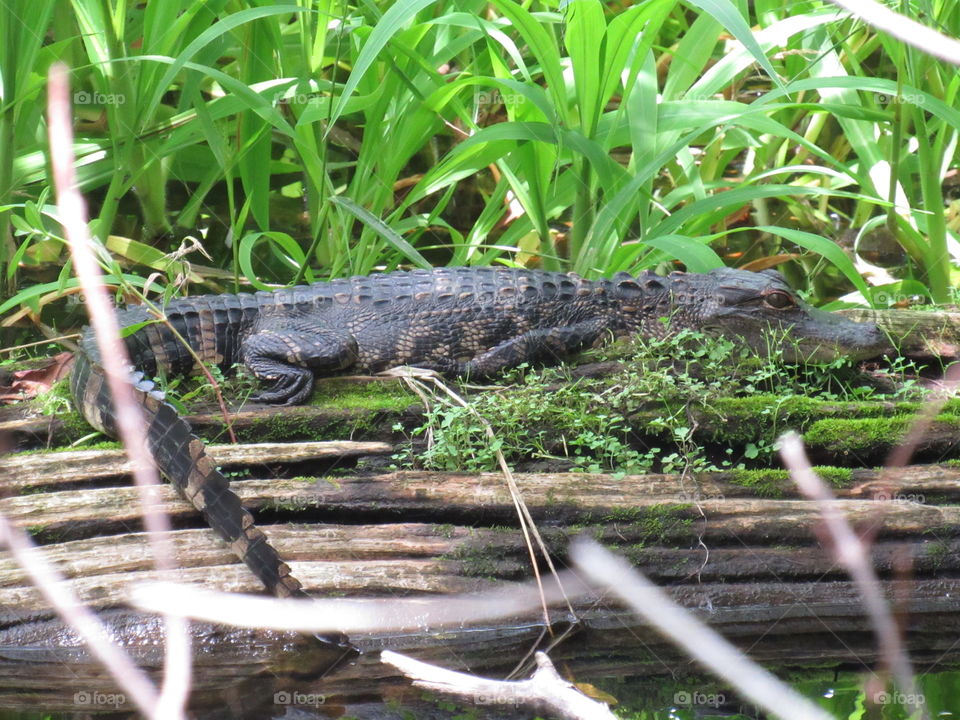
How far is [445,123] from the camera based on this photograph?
5.02 metres

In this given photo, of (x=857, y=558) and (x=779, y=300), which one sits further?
(x=779, y=300)

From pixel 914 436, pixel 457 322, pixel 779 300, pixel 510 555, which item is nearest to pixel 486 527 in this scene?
pixel 510 555

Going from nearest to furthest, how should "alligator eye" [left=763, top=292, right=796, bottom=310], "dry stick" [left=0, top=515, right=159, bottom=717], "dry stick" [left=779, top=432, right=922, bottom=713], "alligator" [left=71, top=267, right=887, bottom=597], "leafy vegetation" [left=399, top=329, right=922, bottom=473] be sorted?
1. "dry stick" [left=0, top=515, right=159, bottom=717]
2. "dry stick" [left=779, top=432, right=922, bottom=713]
3. "leafy vegetation" [left=399, top=329, right=922, bottom=473]
4. "alligator" [left=71, top=267, right=887, bottom=597]
5. "alligator eye" [left=763, top=292, right=796, bottom=310]

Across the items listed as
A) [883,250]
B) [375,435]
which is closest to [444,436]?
[375,435]

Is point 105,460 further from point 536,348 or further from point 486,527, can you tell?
point 536,348

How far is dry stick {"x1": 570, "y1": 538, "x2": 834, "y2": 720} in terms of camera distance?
2416 mm

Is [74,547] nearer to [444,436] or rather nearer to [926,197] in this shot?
[444,436]

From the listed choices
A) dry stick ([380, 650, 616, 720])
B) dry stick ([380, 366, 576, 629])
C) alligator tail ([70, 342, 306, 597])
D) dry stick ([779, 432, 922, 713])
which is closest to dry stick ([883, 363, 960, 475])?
dry stick ([779, 432, 922, 713])

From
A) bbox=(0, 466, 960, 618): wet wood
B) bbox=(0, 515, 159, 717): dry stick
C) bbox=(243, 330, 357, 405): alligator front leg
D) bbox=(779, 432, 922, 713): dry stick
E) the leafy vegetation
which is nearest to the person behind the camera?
bbox=(0, 515, 159, 717): dry stick

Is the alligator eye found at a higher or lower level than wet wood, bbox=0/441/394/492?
higher

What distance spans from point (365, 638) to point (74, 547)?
95 cm

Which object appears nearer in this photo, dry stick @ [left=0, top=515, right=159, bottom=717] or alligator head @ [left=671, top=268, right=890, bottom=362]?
dry stick @ [left=0, top=515, right=159, bottom=717]

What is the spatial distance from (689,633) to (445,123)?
3086 mm

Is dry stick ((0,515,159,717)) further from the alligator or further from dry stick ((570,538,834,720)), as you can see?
dry stick ((570,538,834,720))
